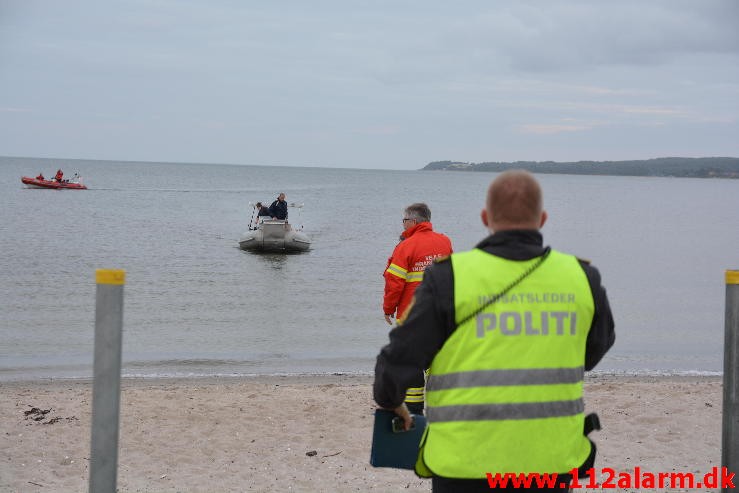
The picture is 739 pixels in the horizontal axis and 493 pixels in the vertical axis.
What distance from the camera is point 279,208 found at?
28.7m

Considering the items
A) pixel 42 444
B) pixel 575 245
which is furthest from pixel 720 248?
pixel 42 444

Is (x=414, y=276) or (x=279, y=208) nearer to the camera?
(x=414, y=276)

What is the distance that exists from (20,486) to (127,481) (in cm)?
69

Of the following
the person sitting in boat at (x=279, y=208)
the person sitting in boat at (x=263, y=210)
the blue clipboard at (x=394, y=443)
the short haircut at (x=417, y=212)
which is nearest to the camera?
the blue clipboard at (x=394, y=443)

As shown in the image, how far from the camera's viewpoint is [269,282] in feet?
76.0

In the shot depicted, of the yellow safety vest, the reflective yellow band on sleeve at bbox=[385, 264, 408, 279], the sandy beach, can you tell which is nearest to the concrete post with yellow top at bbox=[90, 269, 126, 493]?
the yellow safety vest

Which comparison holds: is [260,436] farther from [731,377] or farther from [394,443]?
[731,377]

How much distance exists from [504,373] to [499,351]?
69mm

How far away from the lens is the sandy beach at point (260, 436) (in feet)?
18.4

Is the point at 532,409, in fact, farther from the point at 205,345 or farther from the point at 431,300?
the point at 205,345

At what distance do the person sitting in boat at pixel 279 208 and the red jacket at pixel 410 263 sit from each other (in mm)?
21933

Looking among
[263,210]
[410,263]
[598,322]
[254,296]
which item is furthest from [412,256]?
[263,210]

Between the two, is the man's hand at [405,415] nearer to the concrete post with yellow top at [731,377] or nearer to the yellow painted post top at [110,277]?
the yellow painted post top at [110,277]

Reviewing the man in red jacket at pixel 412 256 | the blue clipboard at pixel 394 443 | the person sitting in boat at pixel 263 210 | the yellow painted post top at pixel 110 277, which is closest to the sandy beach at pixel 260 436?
the man in red jacket at pixel 412 256
